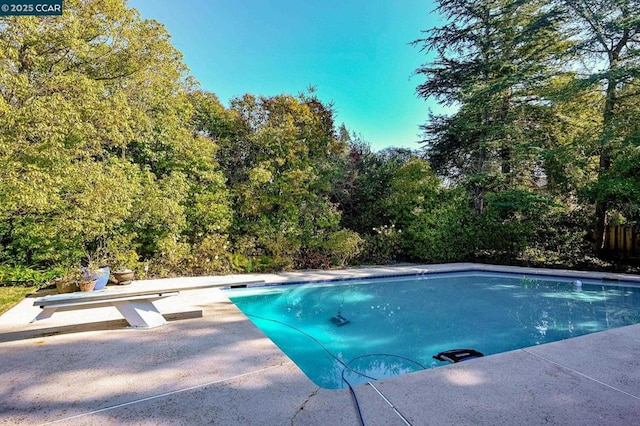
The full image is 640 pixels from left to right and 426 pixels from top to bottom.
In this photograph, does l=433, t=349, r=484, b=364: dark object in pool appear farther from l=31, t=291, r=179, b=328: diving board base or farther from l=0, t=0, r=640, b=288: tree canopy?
l=0, t=0, r=640, b=288: tree canopy

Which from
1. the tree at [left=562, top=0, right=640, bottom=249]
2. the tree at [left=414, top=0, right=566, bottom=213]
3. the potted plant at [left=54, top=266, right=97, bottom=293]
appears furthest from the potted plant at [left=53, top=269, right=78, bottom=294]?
the tree at [left=562, top=0, right=640, bottom=249]

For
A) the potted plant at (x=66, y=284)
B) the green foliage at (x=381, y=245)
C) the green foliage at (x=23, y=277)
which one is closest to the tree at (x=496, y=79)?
the green foliage at (x=381, y=245)

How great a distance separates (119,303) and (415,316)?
4.48 metres

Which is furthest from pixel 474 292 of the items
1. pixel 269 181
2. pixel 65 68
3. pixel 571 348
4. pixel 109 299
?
pixel 65 68

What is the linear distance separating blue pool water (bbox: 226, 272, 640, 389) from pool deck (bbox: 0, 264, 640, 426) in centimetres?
90

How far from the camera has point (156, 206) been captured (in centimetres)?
672

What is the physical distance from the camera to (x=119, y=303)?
12.3 ft

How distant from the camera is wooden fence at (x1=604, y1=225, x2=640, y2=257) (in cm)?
859

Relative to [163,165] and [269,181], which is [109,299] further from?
[269,181]

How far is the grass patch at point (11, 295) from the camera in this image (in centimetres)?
461

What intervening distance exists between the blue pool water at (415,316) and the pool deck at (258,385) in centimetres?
90

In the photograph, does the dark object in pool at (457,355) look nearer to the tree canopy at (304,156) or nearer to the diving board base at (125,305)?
the diving board base at (125,305)

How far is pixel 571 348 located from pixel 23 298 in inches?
A: 305

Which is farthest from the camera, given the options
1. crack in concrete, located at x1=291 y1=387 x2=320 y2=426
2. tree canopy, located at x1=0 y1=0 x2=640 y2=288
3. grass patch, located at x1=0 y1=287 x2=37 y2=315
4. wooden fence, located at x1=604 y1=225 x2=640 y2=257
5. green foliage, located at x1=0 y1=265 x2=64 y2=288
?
wooden fence, located at x1=604 y1=225 x2=640 y2=257
